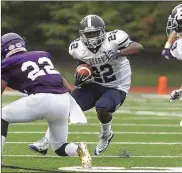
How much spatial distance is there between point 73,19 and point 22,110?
2132 centimetres

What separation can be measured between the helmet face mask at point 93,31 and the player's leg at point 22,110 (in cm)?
138

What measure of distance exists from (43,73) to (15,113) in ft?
1.34

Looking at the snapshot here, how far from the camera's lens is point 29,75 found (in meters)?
5.18

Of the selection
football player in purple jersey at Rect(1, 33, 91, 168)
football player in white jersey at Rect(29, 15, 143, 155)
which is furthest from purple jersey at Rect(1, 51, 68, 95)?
football player in white jersey at Rect(29, 15, 143, 155)

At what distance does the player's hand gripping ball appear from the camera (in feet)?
20.8

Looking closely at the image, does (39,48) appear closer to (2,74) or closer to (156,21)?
(156,21)

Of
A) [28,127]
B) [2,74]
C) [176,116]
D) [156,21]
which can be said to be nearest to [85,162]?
[2,74]

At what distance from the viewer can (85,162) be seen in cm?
518

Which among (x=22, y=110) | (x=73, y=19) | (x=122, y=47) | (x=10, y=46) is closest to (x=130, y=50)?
(x=122, y=47)

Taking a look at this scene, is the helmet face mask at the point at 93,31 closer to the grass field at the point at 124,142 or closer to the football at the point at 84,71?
the football at the point at 84,71

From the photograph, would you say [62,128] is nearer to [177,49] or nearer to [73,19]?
[177,49]

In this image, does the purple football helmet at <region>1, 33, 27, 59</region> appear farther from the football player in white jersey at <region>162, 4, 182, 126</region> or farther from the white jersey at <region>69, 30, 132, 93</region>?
the football player in white jersey at <region>162, 4, 182, 126</region>

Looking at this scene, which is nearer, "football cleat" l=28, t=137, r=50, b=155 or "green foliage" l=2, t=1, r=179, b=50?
"football cleat" l=28, t=137, r=50, b=155

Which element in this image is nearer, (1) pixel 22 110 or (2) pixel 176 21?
(1) pixel 22 110
